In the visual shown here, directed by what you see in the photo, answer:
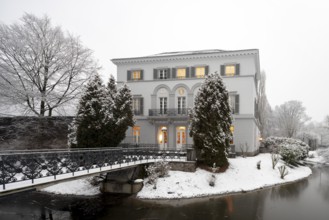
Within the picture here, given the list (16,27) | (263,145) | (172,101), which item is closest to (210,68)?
(172,101)

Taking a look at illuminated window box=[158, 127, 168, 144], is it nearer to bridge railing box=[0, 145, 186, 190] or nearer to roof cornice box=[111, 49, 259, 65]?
roof cornice box=[111, 49, 259, 65]

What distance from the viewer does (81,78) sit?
23719 mm

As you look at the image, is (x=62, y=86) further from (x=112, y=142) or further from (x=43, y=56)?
(x=112, y=142)

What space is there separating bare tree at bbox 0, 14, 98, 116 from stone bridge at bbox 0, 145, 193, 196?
A: 10.8 m

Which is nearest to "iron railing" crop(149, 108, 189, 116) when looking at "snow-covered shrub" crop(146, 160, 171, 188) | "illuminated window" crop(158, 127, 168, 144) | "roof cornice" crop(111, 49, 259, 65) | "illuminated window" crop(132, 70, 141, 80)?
"illuminated window" crop(158, 127, 168, 144)

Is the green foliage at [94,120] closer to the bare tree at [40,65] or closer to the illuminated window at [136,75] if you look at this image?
the bare tree at [40,65]

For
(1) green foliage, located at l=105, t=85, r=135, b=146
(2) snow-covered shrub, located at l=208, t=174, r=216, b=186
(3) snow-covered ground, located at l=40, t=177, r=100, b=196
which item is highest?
(1) green foliage, located at l=105, t=85, r=135, b=146

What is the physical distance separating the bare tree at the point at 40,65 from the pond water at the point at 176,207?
8972 millimetres

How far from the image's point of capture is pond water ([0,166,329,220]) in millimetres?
11297

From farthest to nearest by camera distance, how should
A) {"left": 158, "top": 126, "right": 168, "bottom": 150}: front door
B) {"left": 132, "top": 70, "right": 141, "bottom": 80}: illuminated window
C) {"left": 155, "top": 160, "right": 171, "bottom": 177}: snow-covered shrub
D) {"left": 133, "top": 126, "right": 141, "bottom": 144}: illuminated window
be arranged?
1. {"left": 132, "top": 70, "right": 141, "bottom": 80}: illuminated window
2. {"left": 133, "top": 126, "right": 141, "bottom": 144}: illuminated window
3. {"left": 158, "top": 126, "right": 168, "bottom": 150}: front door
4. {"left": 155, "top": 160, "right": 171, "bottom": 177}: snow-covered shrub

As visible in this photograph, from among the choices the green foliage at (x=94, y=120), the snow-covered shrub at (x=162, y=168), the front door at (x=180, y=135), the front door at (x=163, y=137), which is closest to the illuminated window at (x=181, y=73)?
the front door at (x=180, y=135)

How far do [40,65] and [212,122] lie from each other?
1618cm

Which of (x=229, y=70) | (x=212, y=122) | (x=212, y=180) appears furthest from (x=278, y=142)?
(x=212, y=180)

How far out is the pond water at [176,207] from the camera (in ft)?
37.1
